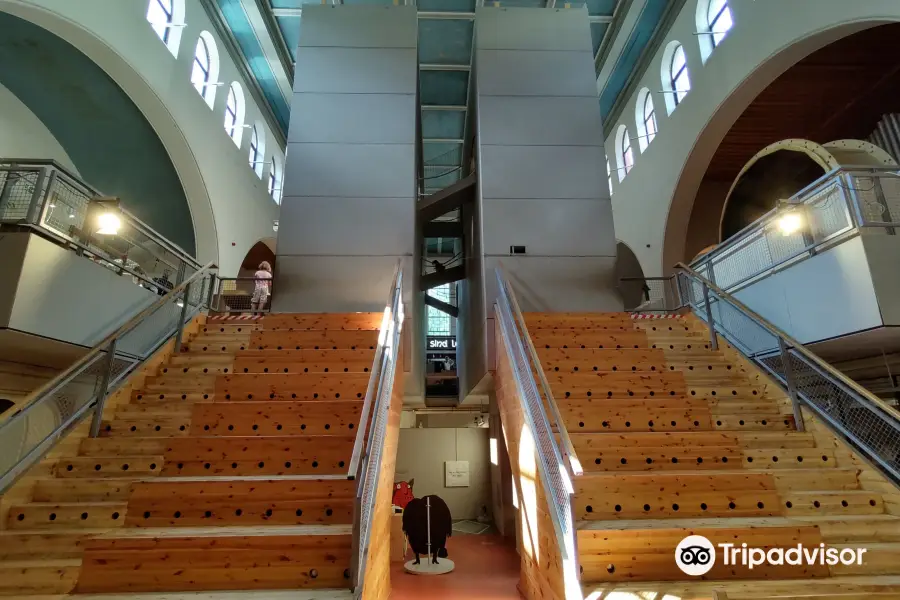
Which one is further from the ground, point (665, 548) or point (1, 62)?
point (1, 62)

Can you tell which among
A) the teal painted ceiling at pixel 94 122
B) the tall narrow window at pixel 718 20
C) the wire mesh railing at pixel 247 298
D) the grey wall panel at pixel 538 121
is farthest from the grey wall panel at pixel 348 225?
the tall narrow window at pixel 718 20

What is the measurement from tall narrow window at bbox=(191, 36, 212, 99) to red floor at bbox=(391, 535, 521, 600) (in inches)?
479

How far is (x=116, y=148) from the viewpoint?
37.4ft

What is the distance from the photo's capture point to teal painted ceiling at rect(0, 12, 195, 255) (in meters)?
8.95

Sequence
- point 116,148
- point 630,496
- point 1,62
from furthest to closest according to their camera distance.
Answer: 1. point 116,148
2. point 1,62
3. point 630,496

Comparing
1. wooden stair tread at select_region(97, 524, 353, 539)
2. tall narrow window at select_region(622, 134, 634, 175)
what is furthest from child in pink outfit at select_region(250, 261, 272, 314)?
tall narrow window at select_region(622, 134, 634, 175)

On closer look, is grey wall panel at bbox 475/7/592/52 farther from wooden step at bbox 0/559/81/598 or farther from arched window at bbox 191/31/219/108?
wooden step at bbox 0/559/81/598

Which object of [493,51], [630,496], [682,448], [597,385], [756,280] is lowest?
[630,496]

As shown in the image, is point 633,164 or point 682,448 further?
point 633,164

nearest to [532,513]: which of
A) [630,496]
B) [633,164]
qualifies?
[630,496]

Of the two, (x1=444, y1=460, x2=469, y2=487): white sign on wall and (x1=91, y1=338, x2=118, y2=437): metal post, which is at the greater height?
(x1=91, y1=338, x2=118, y2=437): metal post

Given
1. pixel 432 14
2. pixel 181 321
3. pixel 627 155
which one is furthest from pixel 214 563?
pixel 627 155

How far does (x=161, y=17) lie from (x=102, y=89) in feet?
7.88

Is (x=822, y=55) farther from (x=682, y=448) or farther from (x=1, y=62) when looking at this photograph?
(x=1, y=62)
